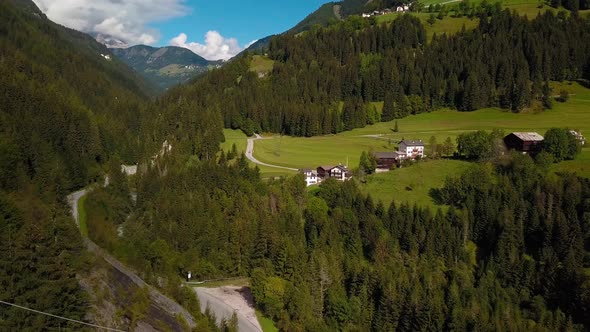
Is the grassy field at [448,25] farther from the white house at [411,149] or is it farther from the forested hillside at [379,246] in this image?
the forested hillside at [379,246]

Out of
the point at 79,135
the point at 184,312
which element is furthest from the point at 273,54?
the point at 184,312

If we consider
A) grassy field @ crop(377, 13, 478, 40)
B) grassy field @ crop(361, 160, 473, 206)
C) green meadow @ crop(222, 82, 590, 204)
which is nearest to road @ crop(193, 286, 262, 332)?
grassy field @ crop(361, 160, 473, 206)

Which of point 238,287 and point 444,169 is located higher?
point 444,169

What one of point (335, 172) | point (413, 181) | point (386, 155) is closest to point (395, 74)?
point (386, 155)

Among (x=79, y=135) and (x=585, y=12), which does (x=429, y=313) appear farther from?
(x=585, y=12)

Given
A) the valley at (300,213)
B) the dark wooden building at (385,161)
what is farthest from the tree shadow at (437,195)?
the dark wooden building at (385,161)

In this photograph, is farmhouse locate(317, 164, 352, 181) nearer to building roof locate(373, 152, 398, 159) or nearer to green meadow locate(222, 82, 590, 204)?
green meadow locate(222, 82, 590, 204)
